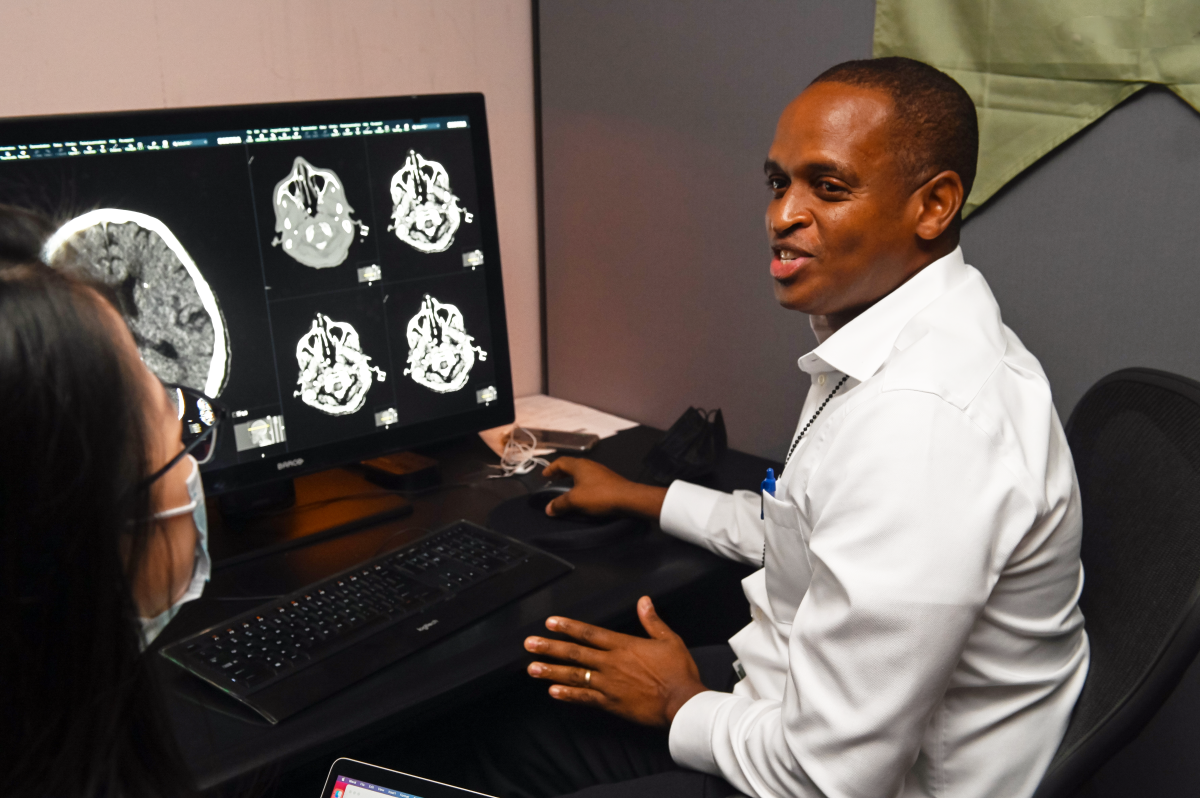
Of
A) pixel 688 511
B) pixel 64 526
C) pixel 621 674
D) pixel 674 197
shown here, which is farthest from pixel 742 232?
pixel 64 526

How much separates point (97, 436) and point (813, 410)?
0.87 metres

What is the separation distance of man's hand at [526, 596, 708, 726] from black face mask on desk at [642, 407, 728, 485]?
1.47 feet

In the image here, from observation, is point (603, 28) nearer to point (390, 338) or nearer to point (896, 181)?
point (390, 338)

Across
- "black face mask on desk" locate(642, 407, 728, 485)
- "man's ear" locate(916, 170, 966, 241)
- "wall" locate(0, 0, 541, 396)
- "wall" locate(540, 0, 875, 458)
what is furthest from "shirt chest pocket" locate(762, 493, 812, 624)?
"wall" locate(0, 0, 541, 396)

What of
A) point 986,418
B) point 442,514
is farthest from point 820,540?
point 442,514

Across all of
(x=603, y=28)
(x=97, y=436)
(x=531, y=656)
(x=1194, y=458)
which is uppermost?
(x=603, y=28)

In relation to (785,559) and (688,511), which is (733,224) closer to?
(688,511)

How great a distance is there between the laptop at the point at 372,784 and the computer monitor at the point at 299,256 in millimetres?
539

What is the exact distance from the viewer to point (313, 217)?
4.47ft

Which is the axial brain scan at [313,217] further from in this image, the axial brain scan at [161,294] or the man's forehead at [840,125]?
the man's forehead at [840,125]

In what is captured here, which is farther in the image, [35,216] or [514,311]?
[514,311]

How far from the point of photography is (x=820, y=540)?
3.00ft

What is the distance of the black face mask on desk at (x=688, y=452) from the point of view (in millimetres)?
1597

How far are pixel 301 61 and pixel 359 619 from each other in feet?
3.34
